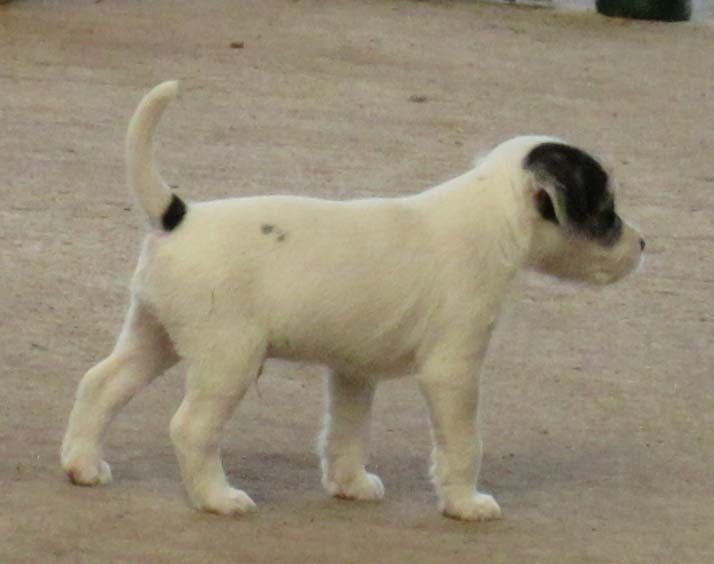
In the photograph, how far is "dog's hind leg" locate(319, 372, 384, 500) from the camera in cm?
381

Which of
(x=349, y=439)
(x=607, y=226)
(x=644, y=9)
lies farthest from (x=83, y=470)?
(x=644, y=9)

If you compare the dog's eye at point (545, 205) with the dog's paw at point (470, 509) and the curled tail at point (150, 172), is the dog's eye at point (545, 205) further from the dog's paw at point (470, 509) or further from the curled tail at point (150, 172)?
the curled tail at point (150, 172)

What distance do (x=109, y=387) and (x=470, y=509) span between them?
0.79 meters

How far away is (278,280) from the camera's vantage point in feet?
11.7

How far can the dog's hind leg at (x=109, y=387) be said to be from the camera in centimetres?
372

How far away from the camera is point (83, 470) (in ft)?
12.3

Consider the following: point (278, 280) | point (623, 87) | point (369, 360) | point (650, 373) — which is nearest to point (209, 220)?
point (278, 280)

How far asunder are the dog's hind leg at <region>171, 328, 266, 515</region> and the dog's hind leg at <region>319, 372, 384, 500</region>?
0.29 metres

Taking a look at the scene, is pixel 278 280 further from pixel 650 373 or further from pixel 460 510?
pixel 650 373

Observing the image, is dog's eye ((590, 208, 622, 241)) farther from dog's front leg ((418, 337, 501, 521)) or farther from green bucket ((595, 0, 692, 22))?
green bucket ((595, 0, 692, 22))

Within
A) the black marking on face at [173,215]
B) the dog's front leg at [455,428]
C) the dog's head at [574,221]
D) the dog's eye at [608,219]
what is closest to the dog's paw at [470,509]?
the dog's front leg at [455,428]

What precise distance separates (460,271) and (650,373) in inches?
47.2

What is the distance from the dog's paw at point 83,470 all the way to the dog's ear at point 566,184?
1065 mm

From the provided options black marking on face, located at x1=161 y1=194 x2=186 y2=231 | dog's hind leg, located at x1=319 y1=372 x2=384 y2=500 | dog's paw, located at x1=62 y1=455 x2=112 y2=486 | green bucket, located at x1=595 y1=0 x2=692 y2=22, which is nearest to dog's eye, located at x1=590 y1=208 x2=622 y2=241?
dog's hind leg, located at x1=319 y1=372 x2=384 y2=500
